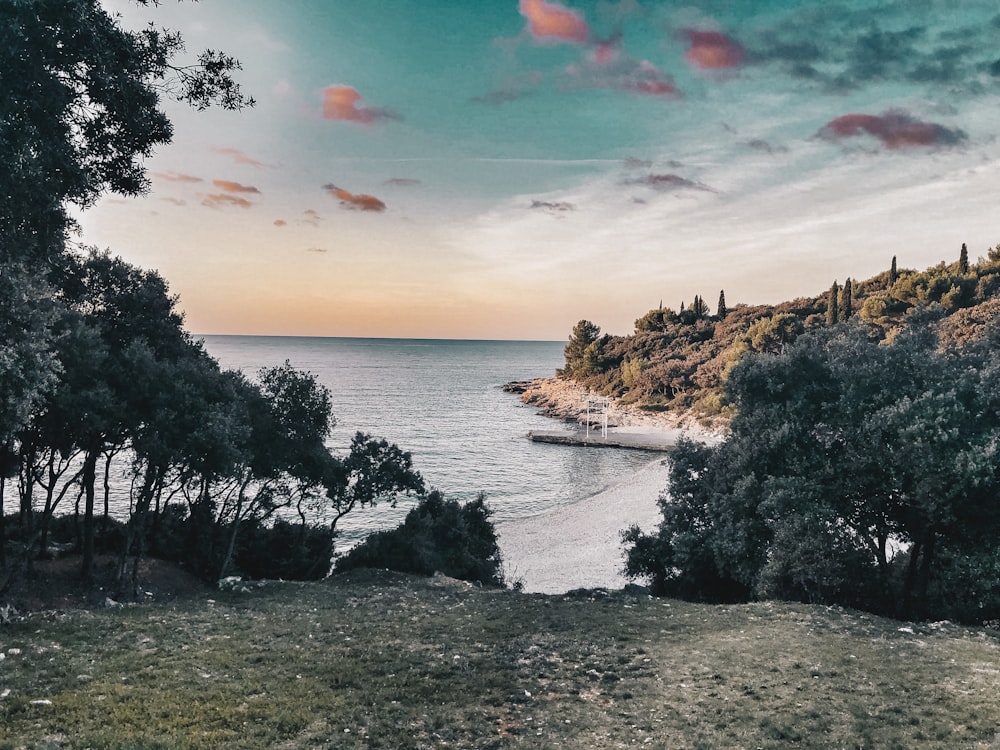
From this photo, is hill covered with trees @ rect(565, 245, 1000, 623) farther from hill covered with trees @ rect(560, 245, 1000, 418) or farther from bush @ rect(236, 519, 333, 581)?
hill covered with trees @ rect(560, 245, 1000, 418)

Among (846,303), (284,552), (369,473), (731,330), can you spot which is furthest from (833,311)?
(284,552)

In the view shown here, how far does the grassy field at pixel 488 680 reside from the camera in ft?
33.3

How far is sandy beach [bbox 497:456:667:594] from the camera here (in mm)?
40156

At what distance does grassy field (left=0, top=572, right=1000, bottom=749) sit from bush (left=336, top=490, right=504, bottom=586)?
1417 centimetres

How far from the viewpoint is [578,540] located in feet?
164

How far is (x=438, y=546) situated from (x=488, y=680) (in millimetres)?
23602

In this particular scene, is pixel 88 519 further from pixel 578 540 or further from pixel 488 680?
pixel 578 540

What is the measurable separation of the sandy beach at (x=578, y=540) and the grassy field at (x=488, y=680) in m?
17.7

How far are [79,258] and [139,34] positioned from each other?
16187mm

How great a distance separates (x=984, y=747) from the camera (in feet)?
31.8

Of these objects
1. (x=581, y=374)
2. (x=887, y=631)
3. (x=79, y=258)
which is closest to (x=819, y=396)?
(x=887, y=631)

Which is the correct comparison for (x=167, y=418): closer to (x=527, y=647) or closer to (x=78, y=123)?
(x=78, y=123)

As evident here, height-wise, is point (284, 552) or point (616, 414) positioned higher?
point (616, 414)

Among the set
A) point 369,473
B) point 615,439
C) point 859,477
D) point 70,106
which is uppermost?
point 70,106
